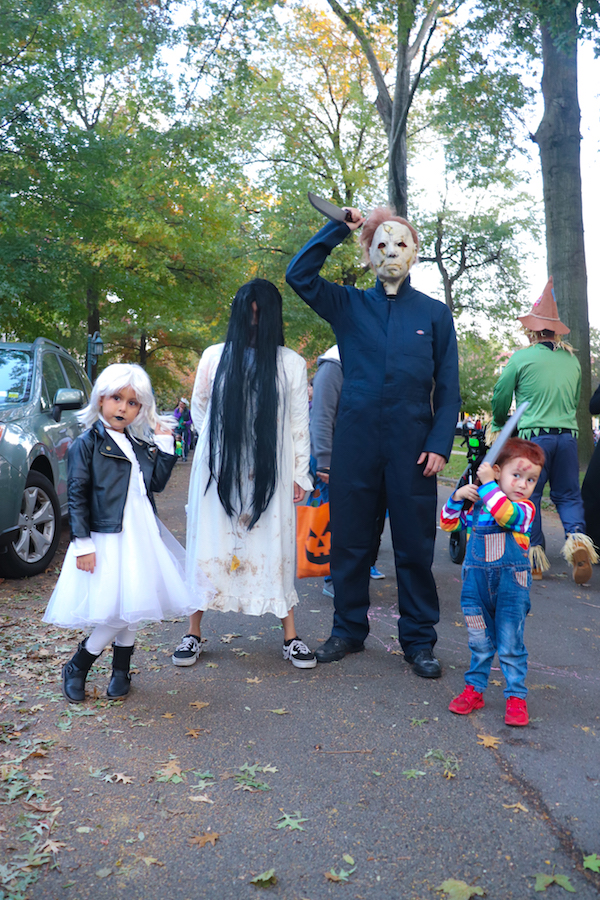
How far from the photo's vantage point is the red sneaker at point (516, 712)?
355 centimetres

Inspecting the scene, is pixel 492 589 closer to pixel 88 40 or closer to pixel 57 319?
pixel 88 40

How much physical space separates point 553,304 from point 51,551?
15.4 feet

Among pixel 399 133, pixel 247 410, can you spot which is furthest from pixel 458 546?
pixel 399 133

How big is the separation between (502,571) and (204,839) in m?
1.78

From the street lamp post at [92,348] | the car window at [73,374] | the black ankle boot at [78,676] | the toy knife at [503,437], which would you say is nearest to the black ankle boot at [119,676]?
the black ankle boot at [78,676]

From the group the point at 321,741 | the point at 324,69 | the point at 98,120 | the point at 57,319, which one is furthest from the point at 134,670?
the point at 324,69

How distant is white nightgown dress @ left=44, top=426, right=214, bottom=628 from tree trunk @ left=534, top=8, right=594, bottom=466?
964cm

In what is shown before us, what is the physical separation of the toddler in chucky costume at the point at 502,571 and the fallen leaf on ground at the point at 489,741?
0.62ft

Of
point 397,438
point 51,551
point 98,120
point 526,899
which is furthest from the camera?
point 98,120

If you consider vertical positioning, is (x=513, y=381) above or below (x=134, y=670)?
above

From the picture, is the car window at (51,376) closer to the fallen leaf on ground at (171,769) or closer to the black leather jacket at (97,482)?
the black leather jacket at (97,482)

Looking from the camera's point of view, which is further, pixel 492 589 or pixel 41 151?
pixel 41 151

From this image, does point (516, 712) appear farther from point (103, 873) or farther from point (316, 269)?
point (316, 269)

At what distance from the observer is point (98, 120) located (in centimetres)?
2442
